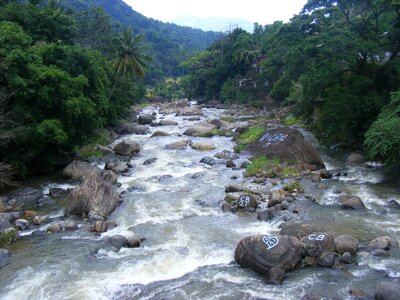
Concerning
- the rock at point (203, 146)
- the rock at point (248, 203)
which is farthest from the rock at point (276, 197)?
the rock at point (203, 146)

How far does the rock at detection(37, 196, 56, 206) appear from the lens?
19.0 m

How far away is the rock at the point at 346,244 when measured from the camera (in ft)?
42.1

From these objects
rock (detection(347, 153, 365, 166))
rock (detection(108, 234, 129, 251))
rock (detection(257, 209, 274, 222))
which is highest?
rock (detection(347, 153, 365, 166))

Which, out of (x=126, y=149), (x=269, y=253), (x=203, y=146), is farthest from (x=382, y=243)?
(x=126, y=149)

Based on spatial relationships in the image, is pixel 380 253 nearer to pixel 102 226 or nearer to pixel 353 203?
pixel 353 203

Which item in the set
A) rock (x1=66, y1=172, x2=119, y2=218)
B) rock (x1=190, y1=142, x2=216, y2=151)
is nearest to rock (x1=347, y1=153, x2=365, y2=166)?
rock (x1=190, y1=142, x2=216, y2=151)

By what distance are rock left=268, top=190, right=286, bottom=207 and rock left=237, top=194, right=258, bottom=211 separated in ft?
2.19

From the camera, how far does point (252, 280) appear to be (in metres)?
11.7

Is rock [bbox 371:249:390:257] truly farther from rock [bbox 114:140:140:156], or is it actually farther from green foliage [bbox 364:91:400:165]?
rock [bbox 114:140:140:156]

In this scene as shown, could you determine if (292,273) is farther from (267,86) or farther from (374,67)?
(267,86)

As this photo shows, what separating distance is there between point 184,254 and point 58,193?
9264mm

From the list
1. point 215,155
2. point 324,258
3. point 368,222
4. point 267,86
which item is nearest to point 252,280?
point 324,258

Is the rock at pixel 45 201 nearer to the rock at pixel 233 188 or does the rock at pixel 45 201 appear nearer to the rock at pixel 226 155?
the rock at pixel 233 188

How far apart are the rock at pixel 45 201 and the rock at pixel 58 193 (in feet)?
0.99
